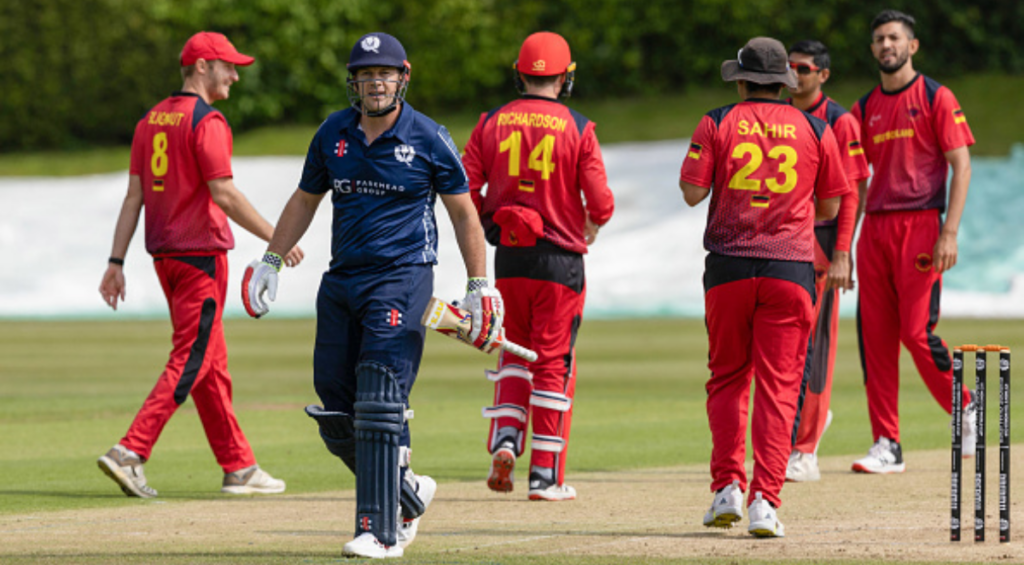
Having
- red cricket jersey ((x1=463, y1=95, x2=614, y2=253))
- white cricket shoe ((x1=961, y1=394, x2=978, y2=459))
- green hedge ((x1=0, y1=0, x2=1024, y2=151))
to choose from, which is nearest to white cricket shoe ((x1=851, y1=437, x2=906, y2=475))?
white cricket shoe ((x1=961, y1=394, x2=978, y2=459))

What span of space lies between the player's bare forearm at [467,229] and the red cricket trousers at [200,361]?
2.63 metres

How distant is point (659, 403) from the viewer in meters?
14.4

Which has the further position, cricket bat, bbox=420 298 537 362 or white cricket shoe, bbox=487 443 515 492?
white cricket shoe, bbox=487 443 515 492

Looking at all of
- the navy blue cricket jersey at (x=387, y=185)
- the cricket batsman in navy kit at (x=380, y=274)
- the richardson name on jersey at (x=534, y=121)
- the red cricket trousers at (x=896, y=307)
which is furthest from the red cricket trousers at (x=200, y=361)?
the red cricket trousers at (x=896, y=307)

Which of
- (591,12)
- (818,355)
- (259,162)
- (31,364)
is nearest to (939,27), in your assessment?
(591,12)

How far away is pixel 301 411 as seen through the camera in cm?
1405

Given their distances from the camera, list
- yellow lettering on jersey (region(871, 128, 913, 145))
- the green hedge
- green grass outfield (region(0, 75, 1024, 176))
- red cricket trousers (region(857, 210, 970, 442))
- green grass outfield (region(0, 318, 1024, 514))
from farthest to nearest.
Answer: the green hedge < green grass outfield (region(0, 75, 1024, 176)) < green grass outfield (region(0, 318, 1024, 514)) < yellow lettering on jersey (region(871, 128, 913, 145)) < red cricket trousers (region(857, 210, 970, 442))

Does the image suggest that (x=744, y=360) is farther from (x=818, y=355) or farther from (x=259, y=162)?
(x=259, y=162)

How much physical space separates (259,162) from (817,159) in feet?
106

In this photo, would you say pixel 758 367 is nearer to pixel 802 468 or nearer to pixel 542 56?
pixel 802 468

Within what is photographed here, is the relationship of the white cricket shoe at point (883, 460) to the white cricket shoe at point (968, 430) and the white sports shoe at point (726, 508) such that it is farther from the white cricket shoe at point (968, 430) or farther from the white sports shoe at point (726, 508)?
the white sports shoe at point (726, 508)

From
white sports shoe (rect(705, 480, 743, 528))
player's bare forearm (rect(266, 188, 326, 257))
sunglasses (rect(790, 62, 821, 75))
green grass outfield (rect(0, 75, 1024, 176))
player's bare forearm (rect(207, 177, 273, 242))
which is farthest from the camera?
green grass outfield (rect(0, 75, 1024, 176))

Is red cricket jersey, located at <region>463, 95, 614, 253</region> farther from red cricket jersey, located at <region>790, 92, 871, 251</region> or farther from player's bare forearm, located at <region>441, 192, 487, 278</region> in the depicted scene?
player's bare forearm, located at <region>441, 192, 487, 278</region>

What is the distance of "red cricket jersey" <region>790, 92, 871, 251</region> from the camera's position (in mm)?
9188
